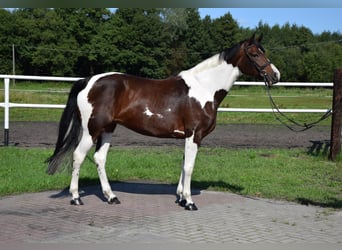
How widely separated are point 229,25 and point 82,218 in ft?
175

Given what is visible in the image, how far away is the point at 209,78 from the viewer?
6227mm

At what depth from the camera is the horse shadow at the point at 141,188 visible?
274 inches

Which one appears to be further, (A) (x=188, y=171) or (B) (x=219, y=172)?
(B) (x=219, y=172)

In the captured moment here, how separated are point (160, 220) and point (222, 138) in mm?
7409

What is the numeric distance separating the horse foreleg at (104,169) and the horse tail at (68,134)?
352 mm

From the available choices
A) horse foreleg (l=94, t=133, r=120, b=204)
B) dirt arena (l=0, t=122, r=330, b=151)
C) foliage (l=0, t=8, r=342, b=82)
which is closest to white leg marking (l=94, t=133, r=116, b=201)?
horse foreleg (l=94, t=133, r=120, b=204)

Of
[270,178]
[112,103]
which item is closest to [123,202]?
[112,103]

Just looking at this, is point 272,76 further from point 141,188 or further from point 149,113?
point 141,188

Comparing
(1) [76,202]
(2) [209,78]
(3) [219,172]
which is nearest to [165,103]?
(2) [209,78]

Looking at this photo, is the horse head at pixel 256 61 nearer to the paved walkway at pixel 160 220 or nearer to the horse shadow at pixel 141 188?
the paved walkway at pixel 160 220

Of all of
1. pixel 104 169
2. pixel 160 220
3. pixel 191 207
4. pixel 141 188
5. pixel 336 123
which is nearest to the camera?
pixel 160 220

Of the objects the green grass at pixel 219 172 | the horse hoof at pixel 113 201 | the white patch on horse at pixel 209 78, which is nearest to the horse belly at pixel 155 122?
the white patch on horse at pixel 209 78

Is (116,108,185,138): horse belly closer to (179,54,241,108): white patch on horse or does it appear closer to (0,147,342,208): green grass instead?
(179,54,241,108): white patch on horse

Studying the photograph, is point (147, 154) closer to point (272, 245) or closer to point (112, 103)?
point (112, 103)
